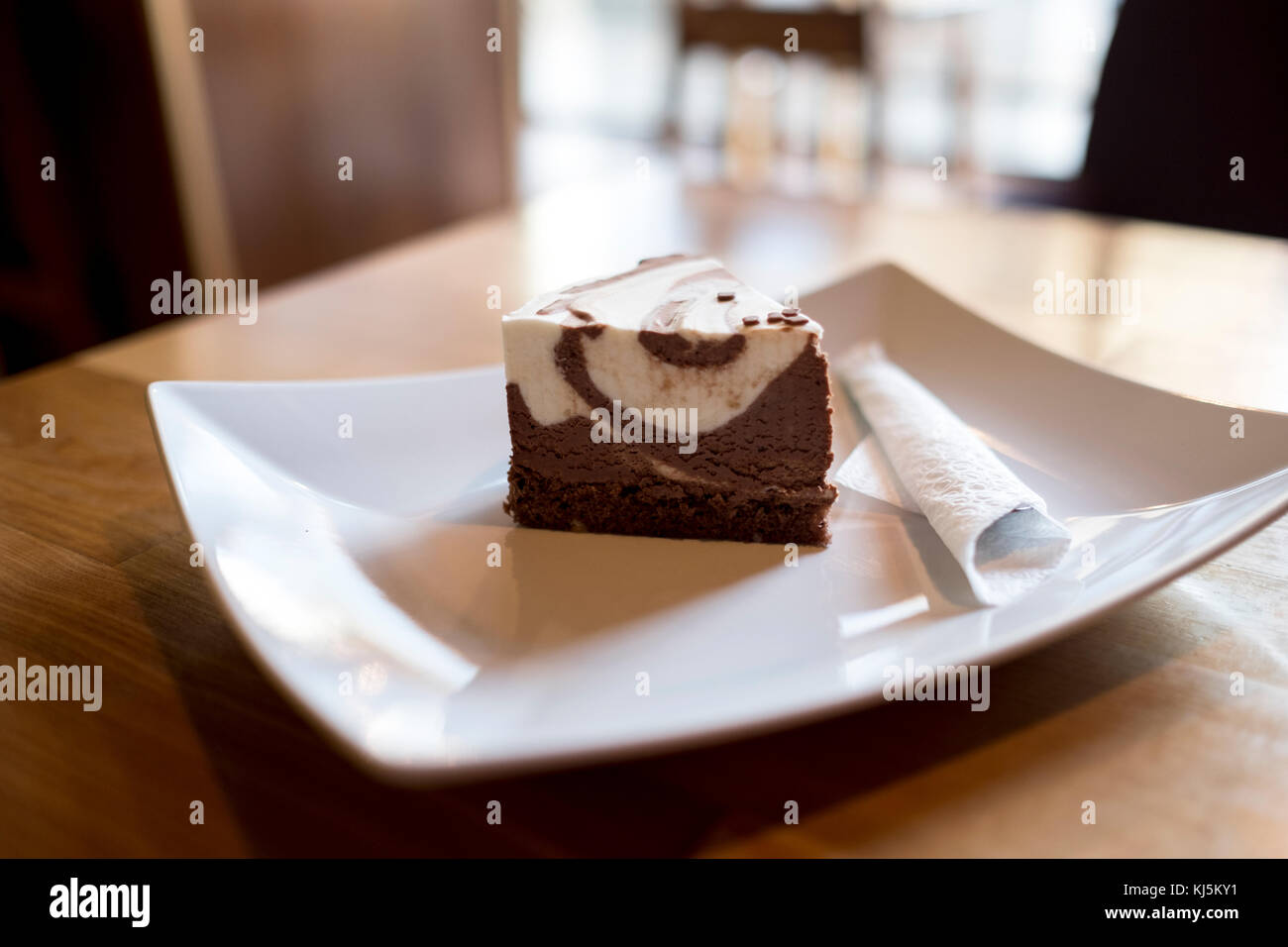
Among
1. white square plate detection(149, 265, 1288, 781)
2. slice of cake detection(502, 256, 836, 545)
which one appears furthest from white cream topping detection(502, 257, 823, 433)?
white square plate detection(149, 265, 1288, 781)

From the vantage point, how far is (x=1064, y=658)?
0.91m

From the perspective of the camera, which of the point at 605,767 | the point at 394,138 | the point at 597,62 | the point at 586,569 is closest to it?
the point at 605,767

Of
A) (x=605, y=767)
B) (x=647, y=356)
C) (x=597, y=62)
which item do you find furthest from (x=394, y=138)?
(x=597, y=62)

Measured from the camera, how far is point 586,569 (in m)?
1.08

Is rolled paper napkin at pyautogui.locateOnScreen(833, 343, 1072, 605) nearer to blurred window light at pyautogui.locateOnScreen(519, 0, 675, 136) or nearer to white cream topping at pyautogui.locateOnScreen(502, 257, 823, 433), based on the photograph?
white cream topping at pyautogui.locateOnScreen(502, 257, 823, 433)

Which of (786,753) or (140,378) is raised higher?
(140,378)

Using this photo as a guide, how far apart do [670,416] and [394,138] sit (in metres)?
2.42

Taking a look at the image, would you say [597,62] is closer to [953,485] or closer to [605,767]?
[953,485]

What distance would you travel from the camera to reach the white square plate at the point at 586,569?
0.75 metres

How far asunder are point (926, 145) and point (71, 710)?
5.32 meters

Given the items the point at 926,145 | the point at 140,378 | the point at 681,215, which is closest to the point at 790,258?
the point at 681,215

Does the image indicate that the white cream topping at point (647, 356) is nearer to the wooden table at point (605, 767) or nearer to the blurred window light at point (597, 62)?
the wooden table at point (605, 767)

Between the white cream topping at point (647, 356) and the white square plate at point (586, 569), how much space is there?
0.15 metres
